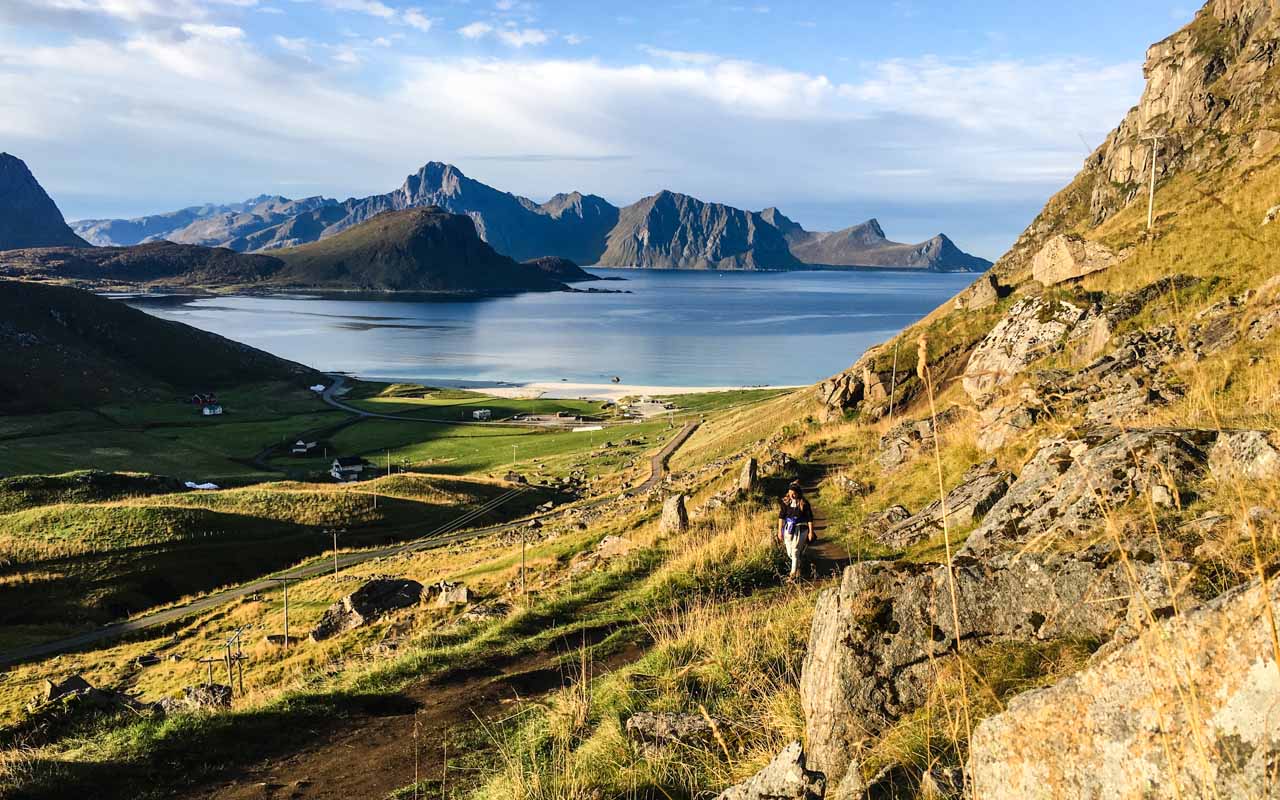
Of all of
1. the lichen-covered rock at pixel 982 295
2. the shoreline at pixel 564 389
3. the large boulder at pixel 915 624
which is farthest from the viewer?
the shoreline at pixel 564 389

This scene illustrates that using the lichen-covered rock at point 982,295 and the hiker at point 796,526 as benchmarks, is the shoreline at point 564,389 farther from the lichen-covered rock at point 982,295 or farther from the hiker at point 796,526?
the hiker at point 796,526

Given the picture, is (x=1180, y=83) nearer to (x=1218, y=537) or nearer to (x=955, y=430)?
(x=955, y=430)

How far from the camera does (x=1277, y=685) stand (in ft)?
8.39

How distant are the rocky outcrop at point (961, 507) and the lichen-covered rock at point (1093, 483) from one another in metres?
2.33

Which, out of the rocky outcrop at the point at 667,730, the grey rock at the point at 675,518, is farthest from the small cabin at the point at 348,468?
the rocky outcrop at the point at 667,730

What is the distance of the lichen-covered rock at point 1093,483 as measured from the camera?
642cm

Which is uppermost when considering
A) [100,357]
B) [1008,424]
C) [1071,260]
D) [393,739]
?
[1071,260]

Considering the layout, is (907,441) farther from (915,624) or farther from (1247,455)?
(915,624)

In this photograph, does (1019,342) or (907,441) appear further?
(1019,342)

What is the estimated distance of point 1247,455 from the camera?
638cm

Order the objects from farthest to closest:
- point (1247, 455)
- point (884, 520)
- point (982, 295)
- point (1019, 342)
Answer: point (982, 295) < point (1019, 342) < point (884, 520) < point (1247, 455)

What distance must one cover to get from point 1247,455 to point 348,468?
80279mm

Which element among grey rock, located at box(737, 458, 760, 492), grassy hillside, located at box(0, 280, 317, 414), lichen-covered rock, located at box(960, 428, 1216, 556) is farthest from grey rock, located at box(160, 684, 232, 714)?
grassy hillside, located at box(0, 280, 317, 414)

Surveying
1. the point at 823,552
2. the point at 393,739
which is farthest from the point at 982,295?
the point at 393,739
